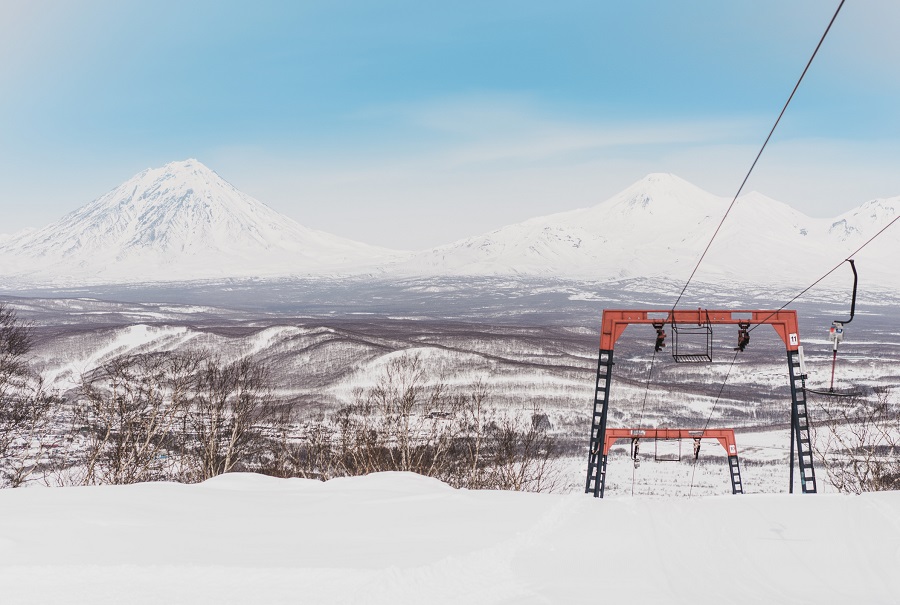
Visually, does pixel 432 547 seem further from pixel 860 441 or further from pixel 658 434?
pixel 860 441

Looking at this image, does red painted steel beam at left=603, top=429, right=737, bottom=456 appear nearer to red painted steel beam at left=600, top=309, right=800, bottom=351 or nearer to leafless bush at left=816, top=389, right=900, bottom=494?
red painted steel beam at left=600, top=309, right=800, bottom=351

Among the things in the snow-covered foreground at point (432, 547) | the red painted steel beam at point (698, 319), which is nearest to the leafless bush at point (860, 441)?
the red painted steel beam at point (698, 319)

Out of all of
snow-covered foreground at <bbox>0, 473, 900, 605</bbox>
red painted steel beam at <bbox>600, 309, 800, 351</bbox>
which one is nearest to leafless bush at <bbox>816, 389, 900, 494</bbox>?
red painted steel beam at <bbox>600, 309, 800, 351</bbox>

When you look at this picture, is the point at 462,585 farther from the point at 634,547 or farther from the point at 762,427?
the point at 762,427

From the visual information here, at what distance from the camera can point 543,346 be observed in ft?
596

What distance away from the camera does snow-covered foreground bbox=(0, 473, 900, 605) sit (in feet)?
26.7

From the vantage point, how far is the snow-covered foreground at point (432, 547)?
26.7ft

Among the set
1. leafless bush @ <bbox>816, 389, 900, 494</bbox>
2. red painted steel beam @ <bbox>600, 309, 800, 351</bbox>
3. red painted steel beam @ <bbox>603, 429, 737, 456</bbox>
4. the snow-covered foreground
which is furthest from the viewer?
leafless bush @ <bbox>816, 389, 900, 494</bbox>

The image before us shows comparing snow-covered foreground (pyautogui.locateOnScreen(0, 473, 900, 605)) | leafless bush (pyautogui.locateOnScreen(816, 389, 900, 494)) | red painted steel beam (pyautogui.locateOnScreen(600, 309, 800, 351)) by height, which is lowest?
leafless bush (pyautogui.locateOnScreen(816, 389, 900, 494))

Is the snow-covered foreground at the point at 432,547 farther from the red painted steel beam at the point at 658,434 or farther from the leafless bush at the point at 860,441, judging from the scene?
the leafless bush at the point at 860,441

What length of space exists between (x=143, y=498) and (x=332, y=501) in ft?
11.4

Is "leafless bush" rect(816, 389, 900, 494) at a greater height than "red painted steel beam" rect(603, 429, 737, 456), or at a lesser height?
lesser

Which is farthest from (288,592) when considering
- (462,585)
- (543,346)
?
(543,346)

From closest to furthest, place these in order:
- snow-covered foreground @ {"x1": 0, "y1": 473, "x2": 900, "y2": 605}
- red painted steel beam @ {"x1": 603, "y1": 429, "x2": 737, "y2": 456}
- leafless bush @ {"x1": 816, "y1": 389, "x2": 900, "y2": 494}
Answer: snow-covered foreground @ {"x1": 0, "y1": 473, "x2": 900, "y2": 605} → red painted steel beam @ {"x1": 603, "y1": 429, "x2": 737, "y2": 456} → leafless bush @ {"x1": 816, "y1": 389, "x2": 900, "y2": 494}
